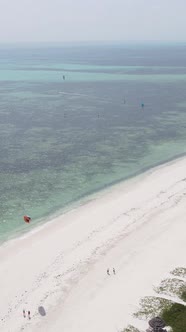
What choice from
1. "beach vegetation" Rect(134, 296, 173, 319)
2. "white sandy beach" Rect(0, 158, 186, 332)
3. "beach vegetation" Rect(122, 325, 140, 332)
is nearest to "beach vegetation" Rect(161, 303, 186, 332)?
"beach vegetation" Rect(134, 296, 173, 319)

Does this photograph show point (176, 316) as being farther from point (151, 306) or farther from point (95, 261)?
point (95, 261)

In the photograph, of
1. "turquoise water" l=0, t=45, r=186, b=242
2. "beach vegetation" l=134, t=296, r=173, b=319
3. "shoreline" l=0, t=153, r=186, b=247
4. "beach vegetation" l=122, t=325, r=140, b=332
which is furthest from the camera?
"turquoise water" l=0, t=45, r=186, b=242

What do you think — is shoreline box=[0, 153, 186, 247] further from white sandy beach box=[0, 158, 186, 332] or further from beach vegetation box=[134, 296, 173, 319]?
beach vegetation box=[134, 296, 173, 319]

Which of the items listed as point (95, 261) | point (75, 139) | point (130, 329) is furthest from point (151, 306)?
point (75, 139)

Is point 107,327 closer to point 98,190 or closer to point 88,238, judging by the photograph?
point 88,238

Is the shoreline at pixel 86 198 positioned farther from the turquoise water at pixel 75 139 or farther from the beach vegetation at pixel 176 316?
the beach vegetation at pixel 176 316

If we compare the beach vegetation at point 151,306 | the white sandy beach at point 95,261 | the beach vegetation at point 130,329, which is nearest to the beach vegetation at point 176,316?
the beach vegetation at point 151,306
